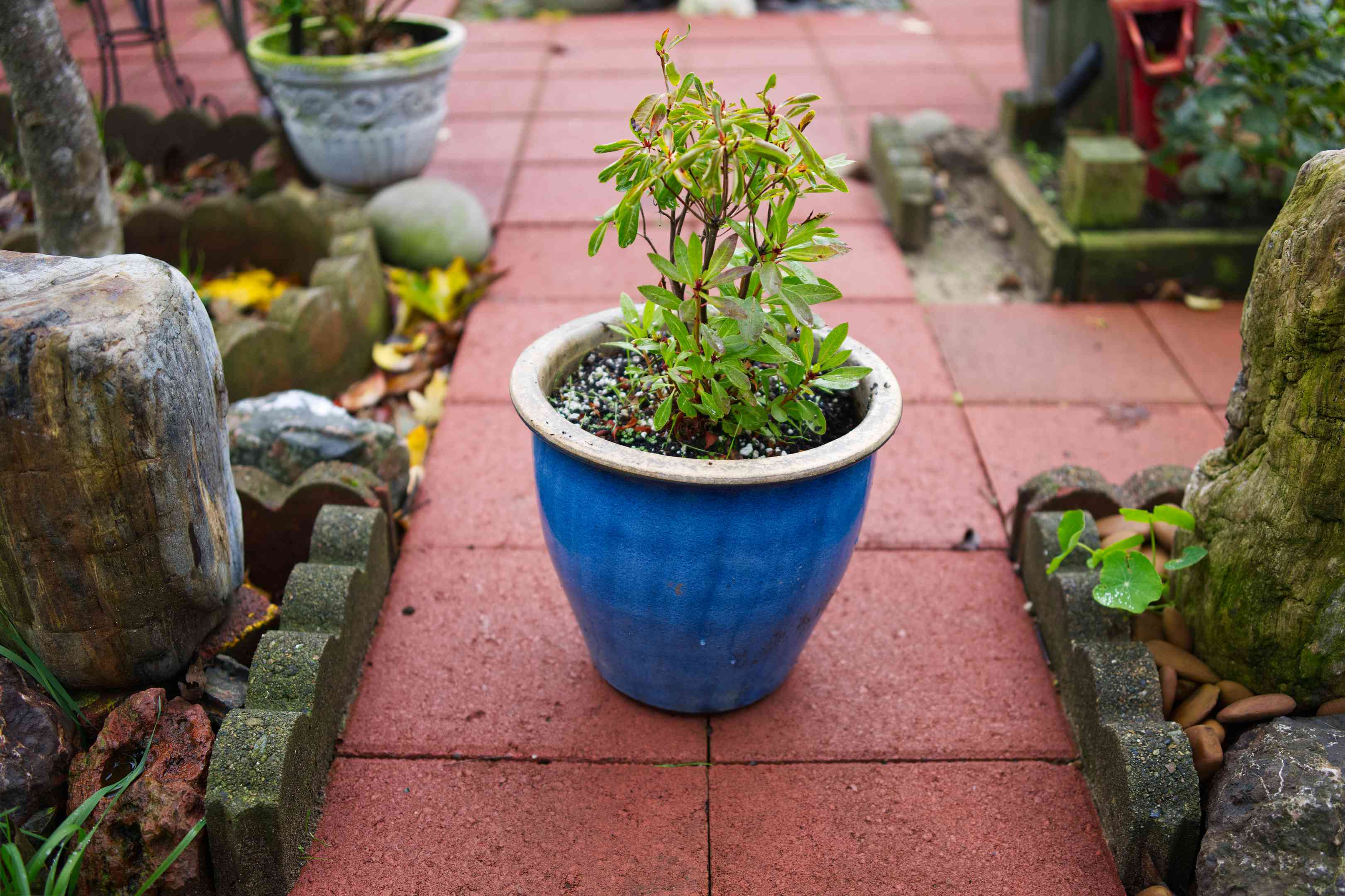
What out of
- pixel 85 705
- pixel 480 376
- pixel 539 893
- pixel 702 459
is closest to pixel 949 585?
pixel 702 459

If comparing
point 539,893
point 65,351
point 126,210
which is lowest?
point 539,893

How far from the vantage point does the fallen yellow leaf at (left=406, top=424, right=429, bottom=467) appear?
3.30m

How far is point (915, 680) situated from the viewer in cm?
249

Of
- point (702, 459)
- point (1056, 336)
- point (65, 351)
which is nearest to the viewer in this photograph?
point (65, 351)

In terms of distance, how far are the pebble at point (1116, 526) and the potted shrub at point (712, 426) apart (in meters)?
0.83

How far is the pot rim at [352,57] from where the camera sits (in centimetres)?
420

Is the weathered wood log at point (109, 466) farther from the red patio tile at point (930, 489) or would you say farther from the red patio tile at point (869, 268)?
the red patio tile at point (869, 268)

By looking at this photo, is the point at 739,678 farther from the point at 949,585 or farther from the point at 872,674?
the point at 949,585

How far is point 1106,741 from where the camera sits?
6.91ft

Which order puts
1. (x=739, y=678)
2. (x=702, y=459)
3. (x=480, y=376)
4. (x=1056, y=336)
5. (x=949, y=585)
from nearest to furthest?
1. (x=702, y=459)
2. (x=739, y=678)
3. (x=949, y=585)
4. (x=480, y=376)
5. (x=1056, y=336)

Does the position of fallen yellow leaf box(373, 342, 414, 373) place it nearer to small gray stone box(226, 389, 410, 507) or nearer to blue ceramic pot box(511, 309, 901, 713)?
small gray stone box(226, 389, 410, 507)

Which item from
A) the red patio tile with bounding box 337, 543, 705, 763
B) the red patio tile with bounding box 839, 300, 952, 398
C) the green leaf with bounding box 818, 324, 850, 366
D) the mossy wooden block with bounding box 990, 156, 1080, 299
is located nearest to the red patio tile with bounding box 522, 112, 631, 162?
the red patio tile with bounding box 839, 300, 952, 398

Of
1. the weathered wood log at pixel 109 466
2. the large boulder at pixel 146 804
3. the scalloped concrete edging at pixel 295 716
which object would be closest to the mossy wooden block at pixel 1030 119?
the scalloped concrete edging at pixel 295 716

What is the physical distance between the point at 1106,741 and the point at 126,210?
148 inches
